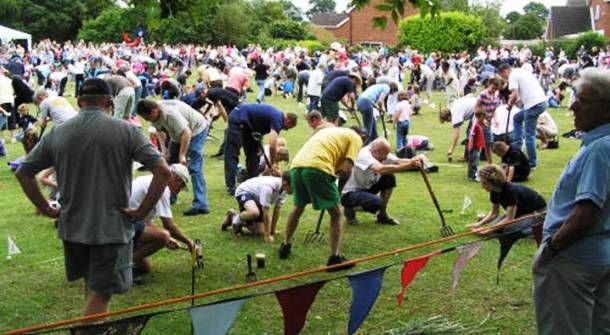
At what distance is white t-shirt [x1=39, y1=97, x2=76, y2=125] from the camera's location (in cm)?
1031

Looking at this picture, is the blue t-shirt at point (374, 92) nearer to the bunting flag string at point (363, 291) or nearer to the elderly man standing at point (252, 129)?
the elderly man standing at point (252, 129)

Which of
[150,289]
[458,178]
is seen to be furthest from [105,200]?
[458,178]

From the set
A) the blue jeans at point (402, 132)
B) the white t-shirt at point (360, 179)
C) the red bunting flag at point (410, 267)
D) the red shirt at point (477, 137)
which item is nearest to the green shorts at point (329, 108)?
the blue jeans at point (402, 132)

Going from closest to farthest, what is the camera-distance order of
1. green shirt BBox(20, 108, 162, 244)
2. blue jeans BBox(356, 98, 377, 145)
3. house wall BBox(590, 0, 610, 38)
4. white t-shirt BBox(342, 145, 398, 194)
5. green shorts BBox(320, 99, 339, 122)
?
green shirt BBox(20, 108, 162, 244), white t-shirt BBox(342, 145, 398, 194), blue jeans BBox(356, 98, 377, 145), green shorts BBox(320, 99, 339, 122), house wall BBox(590, 0, 610, 38)

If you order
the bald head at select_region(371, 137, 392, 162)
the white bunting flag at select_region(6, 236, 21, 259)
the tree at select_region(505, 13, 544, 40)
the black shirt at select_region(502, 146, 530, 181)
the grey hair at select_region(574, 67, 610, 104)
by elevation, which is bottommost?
the white bunting flag at select_region(6, 236, 21, 259)

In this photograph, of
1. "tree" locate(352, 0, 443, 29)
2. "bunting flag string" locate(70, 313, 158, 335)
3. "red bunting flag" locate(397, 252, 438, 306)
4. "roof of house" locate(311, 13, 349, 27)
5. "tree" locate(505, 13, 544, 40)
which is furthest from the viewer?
"roof of house" locate(311, 13, 349, 27)

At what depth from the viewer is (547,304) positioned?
3.70 meters

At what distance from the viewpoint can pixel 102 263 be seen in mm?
4383

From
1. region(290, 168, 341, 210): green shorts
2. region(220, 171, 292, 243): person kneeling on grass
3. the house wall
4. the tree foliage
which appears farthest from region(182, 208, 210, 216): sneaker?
the house wall

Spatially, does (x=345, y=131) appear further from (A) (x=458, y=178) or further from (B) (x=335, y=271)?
(A) (x=458, y=178)

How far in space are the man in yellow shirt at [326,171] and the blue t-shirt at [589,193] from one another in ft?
10.6

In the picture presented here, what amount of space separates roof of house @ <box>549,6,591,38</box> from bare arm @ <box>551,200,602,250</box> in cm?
7439

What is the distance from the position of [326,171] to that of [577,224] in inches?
135

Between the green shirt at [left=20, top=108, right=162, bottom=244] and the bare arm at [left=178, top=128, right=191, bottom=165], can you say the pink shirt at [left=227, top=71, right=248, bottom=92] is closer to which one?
the bare arm at [left=178, top=128, right=191, bottom=165]
